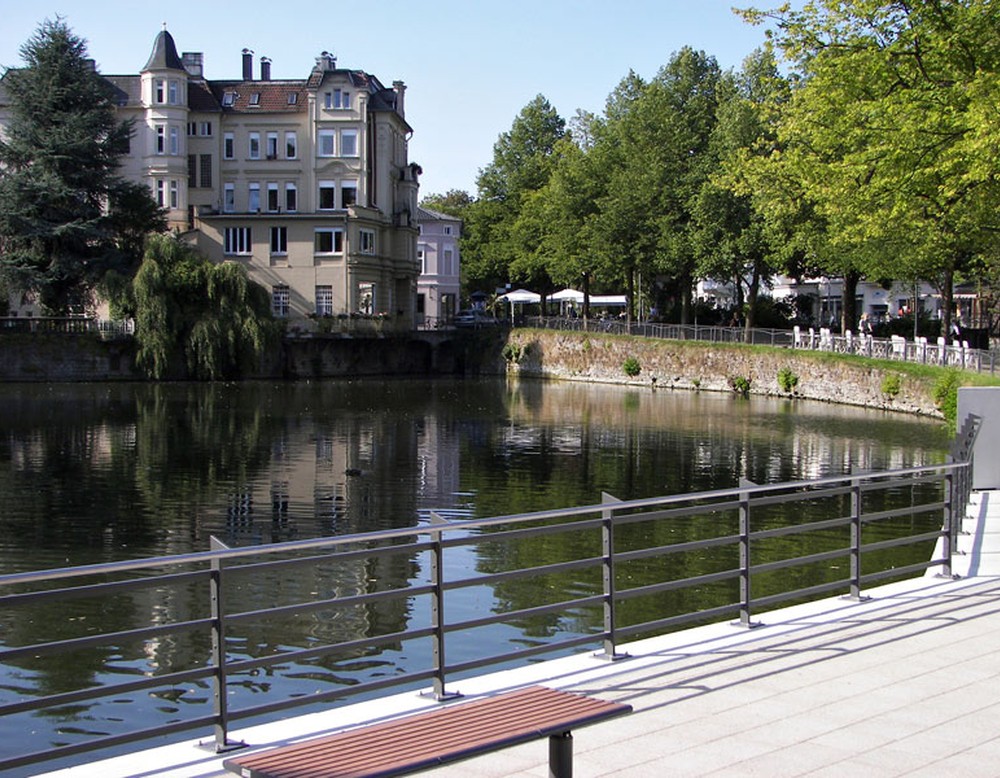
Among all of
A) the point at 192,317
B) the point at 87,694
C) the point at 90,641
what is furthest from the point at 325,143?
the point at 87,694

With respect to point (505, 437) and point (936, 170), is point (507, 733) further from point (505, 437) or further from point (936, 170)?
point (505, 437)

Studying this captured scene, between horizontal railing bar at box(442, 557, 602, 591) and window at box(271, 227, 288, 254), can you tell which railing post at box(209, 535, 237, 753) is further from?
window at box(271, 227, 288, 254)

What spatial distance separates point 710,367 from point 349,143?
29.3 meters

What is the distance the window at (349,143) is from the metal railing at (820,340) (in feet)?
50.4

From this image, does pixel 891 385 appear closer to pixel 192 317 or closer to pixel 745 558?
pixel 192 317

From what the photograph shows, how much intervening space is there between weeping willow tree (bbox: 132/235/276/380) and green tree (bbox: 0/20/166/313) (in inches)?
167

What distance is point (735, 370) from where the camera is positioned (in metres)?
61.2

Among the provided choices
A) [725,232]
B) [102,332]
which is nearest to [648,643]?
[725,232]

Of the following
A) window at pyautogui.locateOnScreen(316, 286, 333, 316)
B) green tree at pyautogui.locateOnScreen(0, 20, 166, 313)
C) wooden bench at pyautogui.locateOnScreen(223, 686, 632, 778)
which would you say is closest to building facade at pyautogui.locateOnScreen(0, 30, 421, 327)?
window at pyautogui.locateOnScreen(316, 286, 333, 316)

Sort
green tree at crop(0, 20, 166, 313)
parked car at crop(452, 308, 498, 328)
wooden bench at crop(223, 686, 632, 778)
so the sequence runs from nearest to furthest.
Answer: wooden bench at crop(223, 686, 632, 778) < green tree at crop(0, 20, 166, 313) < parked car at crop(452, 308, 498, 328)

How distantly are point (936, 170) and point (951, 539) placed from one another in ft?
49.5

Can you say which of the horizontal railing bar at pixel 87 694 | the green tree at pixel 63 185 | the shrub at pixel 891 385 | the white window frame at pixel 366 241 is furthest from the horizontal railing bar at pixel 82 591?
the white window frame at pixel 366 241

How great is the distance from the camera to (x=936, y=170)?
2552 centimetres

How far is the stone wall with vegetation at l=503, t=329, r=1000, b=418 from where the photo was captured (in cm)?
4738
